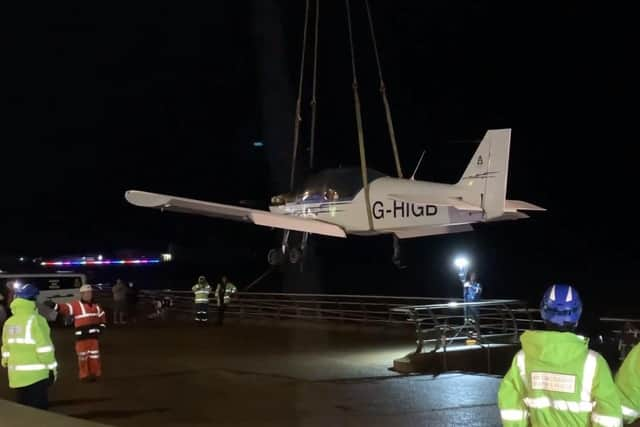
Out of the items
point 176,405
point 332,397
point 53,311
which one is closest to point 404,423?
point 332,397

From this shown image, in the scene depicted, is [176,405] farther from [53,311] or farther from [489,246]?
[489,246]

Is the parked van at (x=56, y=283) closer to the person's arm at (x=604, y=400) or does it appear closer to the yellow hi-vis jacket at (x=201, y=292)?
the yellow hi-vis jacket at (x=201, y=292)

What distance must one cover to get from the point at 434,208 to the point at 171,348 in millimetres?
8073

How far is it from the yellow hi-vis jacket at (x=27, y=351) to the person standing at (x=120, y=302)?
21.9m

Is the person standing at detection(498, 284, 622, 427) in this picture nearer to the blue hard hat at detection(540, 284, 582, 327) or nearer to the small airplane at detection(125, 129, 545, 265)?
the blue hard hat at detection(540, 284, 582, 327)

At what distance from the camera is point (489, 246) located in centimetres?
10912

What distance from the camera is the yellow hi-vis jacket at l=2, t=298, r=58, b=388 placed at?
9750mm

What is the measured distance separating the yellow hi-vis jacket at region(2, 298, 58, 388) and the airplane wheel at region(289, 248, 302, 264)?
368 inches

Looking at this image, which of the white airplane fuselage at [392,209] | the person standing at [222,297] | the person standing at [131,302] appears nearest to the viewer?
the white airplane fuselage at [392,209]

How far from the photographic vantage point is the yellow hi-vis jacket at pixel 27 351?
384 inches

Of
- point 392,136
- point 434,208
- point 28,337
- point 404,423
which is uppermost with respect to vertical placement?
point 392,136

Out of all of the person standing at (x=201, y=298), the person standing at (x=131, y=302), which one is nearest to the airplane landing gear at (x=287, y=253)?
the person standing at (x=201, y=298)

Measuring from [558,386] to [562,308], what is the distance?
1.40 ft

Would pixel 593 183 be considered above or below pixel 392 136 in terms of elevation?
above
